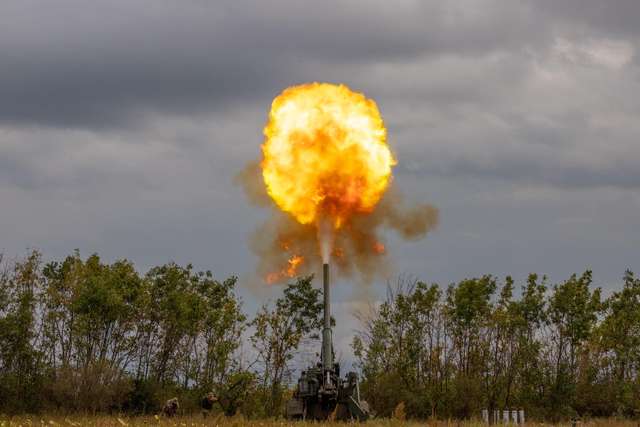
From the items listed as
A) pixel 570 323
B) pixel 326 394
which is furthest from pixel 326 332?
pixel 570 323

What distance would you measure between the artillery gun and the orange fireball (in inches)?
185

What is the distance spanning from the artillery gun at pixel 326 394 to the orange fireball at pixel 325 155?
469 centimetres

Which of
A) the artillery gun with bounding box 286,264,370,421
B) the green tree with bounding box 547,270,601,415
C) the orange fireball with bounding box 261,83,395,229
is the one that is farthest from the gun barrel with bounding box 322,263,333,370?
the green tree with bounding box 547,270,601,415

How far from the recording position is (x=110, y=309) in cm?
5528

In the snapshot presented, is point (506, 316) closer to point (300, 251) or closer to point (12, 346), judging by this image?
point (300, 251)

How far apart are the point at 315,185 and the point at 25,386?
79.9 ft

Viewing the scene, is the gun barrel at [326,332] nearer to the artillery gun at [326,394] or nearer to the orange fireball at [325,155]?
the artillery gun at [326,394]

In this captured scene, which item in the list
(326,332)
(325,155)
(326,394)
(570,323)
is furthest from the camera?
(570,323)

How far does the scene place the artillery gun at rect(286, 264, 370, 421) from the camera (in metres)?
37.5

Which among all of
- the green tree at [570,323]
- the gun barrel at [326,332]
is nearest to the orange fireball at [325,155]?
the gun barrel at [326,332]

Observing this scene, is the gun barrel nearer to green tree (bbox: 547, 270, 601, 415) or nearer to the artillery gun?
the artillery gun

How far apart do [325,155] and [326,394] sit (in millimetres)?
10348

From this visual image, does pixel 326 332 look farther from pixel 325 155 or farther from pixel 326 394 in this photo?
pixel 325 155

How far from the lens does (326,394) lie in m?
→ 37.8
